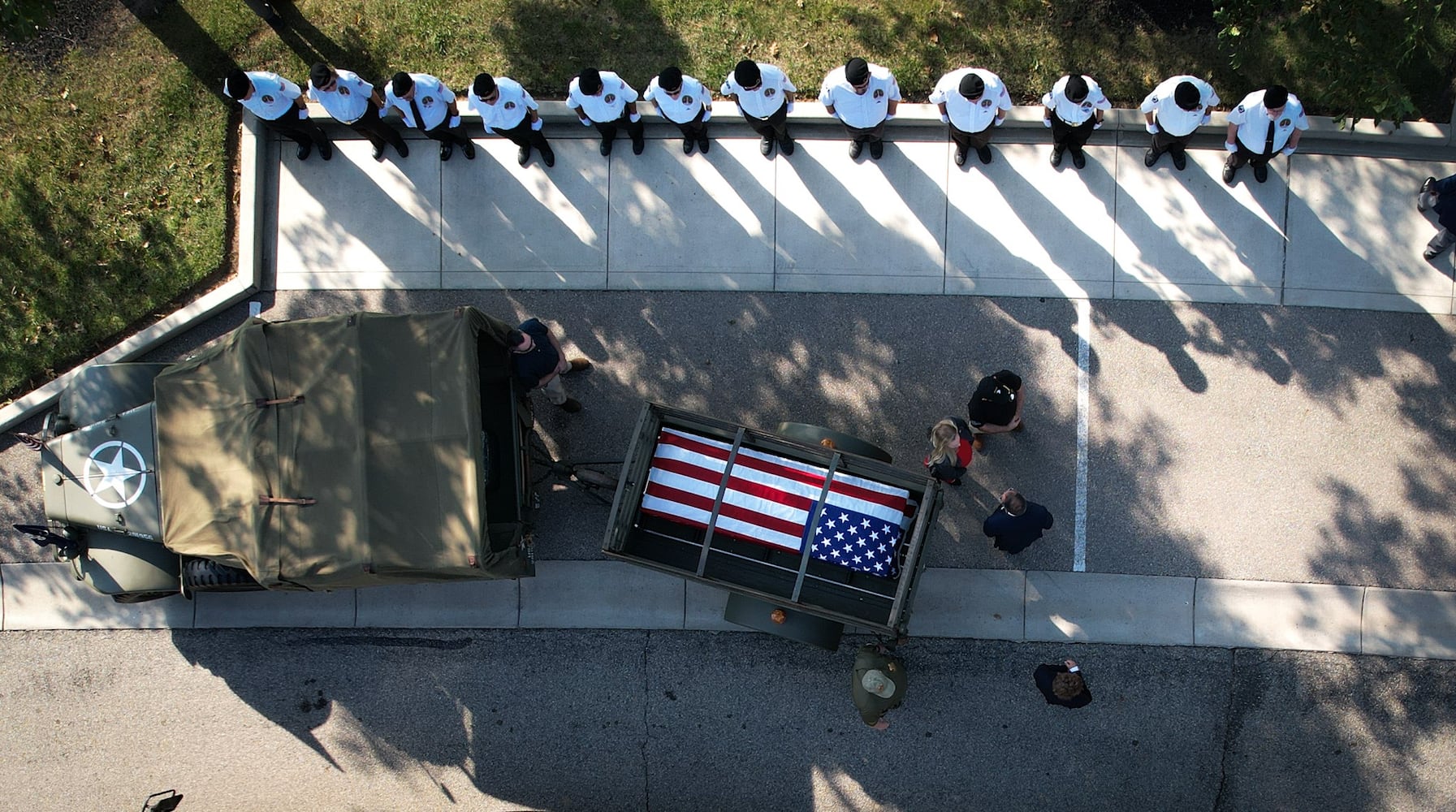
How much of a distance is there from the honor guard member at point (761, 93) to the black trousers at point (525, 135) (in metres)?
1.91

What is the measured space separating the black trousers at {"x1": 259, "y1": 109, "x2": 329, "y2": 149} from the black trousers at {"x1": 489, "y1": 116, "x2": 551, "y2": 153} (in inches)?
74.6

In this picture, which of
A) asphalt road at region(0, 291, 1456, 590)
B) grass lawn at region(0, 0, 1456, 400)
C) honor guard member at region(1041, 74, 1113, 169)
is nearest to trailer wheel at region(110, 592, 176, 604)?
asphalt road at region(0, 291, 1456, 590)

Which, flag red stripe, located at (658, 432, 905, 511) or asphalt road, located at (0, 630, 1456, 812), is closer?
flag red stripe, located at (658, 432, 905, 511)

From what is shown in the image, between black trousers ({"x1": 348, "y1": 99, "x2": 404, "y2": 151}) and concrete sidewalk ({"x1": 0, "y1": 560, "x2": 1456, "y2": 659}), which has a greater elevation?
black trousers ({"x1": 348, "y1": 99, "x2": 404, "y2": 151})

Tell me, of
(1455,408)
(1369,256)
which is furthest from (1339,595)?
(1369,256)

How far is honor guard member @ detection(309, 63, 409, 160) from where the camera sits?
24.8 feet

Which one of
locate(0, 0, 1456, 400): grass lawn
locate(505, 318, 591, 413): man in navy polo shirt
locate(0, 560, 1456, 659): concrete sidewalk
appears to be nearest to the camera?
locate(505, 318, 591, 413): man in navy polo shirt

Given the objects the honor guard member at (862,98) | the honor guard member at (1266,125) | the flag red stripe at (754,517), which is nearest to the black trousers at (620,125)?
the honor guard member at (862,98)

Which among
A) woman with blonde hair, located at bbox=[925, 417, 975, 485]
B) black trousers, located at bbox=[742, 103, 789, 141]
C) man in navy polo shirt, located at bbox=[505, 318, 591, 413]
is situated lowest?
woman with blonde hair, located at bbox=[925, 417, 975, 485]

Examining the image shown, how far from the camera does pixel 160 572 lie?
7484mm

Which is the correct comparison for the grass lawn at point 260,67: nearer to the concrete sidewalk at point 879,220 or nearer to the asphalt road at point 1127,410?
the concrete sidewalk at point 879,220

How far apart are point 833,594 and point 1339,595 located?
16.8 ft

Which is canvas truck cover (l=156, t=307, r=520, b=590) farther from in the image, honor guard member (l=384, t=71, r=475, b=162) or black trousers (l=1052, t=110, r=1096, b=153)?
black trousers (l=1052, t=110, r=1096, b=153)

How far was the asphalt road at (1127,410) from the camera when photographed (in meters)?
7.96
